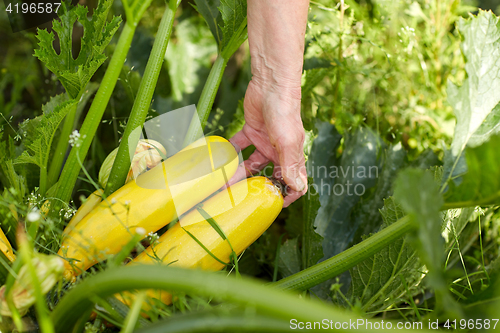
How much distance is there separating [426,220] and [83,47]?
694 millimetres

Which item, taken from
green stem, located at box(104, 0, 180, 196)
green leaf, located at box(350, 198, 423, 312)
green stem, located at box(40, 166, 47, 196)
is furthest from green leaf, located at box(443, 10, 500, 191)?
green stem, located at box(40, 166, 47, 196)

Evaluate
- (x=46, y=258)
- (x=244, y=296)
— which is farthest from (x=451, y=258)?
(x=46, y=258)

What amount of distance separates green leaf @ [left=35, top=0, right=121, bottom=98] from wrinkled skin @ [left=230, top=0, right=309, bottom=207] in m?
0.31

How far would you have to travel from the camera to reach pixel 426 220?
39 centimetres

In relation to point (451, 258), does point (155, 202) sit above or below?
above

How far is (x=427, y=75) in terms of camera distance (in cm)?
127

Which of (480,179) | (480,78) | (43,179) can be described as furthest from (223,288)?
(480,78)

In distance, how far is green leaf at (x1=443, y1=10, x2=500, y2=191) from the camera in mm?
882

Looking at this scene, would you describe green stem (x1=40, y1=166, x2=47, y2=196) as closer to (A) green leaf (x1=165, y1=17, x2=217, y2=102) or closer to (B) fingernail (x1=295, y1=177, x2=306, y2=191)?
(B) fingernail (x1=295, y1=177, x2=306, y2=191)

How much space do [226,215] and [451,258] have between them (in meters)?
0.62

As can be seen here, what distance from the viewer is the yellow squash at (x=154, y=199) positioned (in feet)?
2.23

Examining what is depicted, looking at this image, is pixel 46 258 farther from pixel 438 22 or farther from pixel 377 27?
pixel 438 22

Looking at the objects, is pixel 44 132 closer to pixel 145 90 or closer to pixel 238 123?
pixel 145 90

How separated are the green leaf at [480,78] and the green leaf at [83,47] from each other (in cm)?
84
